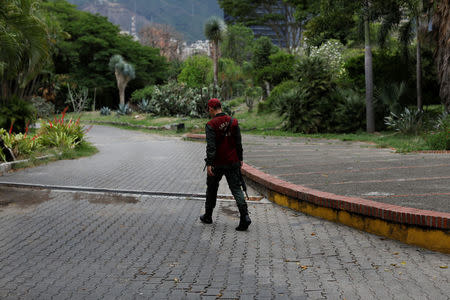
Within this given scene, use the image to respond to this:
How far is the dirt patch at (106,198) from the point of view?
25.1 feet

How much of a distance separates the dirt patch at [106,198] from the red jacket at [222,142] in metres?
2.42

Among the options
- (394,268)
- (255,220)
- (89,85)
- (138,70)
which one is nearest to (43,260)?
(255,220)

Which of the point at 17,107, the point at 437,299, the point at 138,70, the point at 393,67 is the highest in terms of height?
the point at 138,70

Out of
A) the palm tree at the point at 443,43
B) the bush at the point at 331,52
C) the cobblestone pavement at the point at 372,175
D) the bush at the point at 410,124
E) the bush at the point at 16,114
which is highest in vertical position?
the bush at the point at 331,52

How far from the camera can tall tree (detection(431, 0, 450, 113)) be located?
16109 millimetres

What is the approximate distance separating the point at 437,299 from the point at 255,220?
9.86 feet

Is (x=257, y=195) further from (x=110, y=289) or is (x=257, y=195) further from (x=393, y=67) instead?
(x=393, y=67)

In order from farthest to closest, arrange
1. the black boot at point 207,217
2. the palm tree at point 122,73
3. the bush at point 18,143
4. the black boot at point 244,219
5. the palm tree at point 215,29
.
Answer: the palm tree at point 122,73 < the palm tree at point 215,29 < the bush at point 18,143 < the black boot at point 207,217 < the black boot at point 244,219

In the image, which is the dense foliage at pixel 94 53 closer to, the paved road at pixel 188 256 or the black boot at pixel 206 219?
the paved road at pixel 188 256

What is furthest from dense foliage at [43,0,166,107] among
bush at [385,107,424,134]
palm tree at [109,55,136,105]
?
bush at [385,107,424,134]

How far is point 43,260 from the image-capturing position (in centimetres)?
475

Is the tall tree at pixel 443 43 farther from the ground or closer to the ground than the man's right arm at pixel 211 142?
farther from the ground

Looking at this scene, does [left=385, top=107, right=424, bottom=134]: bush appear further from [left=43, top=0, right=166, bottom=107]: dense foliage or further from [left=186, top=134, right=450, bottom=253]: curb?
[left=43, top=0, right=166, bottom=107]: dense foliage

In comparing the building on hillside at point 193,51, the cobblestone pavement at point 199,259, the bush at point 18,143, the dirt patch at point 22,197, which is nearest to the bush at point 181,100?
the bush at point 18,143
